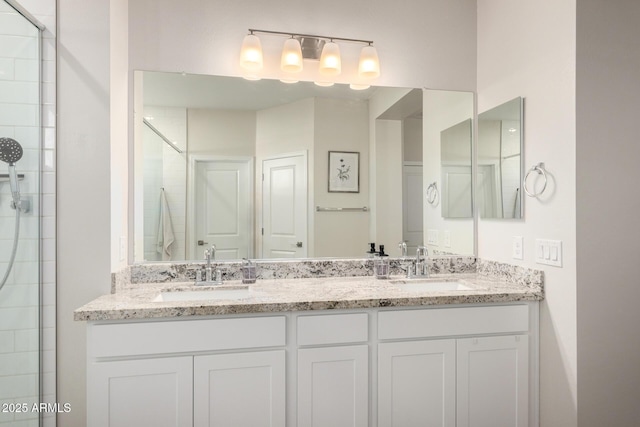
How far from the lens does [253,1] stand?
2168 mm

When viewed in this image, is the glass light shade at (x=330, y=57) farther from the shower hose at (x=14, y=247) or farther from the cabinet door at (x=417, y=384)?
the shower hose at (x=14, y=247)

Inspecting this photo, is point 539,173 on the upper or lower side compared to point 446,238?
upper

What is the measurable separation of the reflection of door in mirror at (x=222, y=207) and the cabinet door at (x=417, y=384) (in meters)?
0.98

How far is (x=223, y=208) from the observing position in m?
2.18

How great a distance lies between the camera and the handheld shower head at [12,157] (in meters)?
1.59

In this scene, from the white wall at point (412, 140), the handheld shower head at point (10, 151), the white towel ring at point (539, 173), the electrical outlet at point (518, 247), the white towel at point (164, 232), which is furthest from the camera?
the white wall at point (412, 140)

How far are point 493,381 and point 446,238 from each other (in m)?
0.87

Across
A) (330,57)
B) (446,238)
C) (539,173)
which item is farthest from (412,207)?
(330,57)

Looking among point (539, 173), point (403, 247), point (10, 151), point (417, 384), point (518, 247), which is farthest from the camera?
point (403, 247)

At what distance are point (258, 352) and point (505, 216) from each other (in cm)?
150

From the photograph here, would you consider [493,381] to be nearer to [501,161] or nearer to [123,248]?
[501,161]

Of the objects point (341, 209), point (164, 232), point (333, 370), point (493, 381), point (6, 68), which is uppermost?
point (6, 68)

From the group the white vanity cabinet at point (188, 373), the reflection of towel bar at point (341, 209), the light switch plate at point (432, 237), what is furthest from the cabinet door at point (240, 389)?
the light switch plate at point (432, 237)

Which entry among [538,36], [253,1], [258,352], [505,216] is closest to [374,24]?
[253,1]
